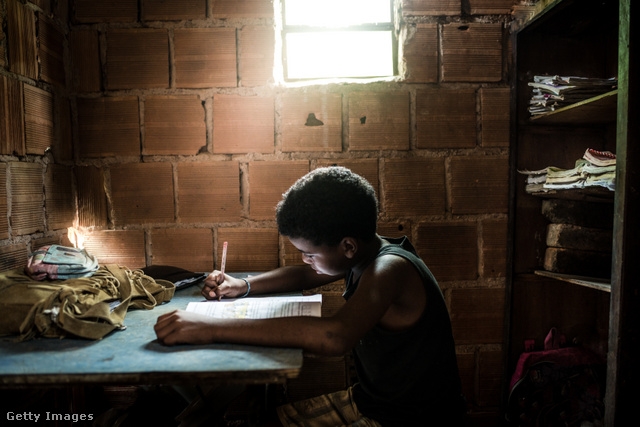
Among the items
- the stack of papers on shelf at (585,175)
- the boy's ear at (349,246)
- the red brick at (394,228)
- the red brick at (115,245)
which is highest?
the stack of papers on shelf at (585,175)

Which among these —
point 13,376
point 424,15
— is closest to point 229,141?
point 424,15

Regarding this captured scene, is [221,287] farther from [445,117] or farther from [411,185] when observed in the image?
[445,117]

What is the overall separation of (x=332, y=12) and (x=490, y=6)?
2.61 feet

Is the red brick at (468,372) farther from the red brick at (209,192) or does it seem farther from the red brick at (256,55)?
the red brick at (256,55)

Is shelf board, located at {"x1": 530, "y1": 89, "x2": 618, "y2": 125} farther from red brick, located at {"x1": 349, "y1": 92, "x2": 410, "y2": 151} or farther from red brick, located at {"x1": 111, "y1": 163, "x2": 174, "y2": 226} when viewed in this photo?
red brick, located at {"x1": 111, "y1": 163, "x2": 174, "y2": 226}

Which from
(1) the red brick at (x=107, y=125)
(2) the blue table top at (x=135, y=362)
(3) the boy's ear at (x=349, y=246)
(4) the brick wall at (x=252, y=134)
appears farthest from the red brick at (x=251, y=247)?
(2) the blue table top at (x=135, y=362)

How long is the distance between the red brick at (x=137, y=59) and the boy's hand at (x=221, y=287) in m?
1.05

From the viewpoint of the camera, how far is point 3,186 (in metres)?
1.48

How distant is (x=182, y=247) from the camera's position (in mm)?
1902

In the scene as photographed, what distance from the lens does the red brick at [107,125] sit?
1864 millimetres

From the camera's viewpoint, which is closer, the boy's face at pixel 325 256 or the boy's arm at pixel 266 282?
the boy's face at pixel 325 256

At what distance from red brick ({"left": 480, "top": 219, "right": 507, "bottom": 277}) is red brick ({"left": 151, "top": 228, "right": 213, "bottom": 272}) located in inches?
55.3

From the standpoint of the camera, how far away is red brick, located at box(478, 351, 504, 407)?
1929 mm

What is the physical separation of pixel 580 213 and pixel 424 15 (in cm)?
120
